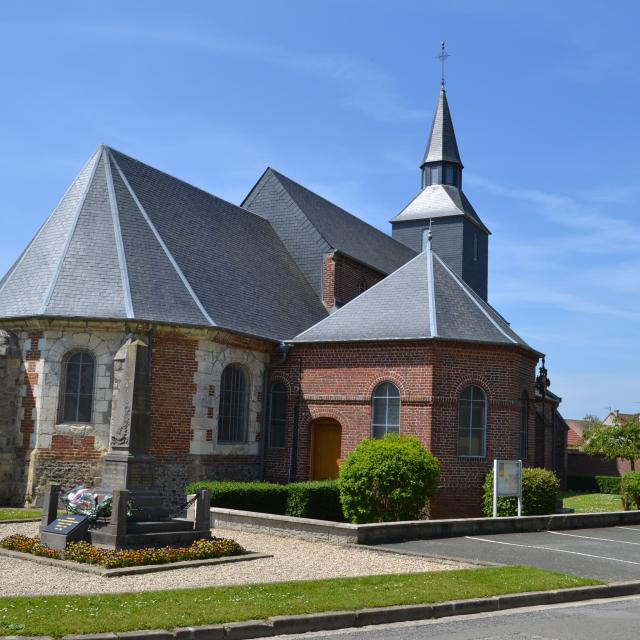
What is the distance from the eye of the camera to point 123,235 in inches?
792

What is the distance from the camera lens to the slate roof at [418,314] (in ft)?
67.2

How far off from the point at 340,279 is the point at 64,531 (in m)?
16.9

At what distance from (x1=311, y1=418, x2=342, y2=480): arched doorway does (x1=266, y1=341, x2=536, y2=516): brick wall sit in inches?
10.8

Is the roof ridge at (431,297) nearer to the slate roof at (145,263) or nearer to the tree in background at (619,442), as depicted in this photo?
the slate roof at (145,263)

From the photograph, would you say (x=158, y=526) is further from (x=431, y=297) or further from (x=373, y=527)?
(x=431, y=297)

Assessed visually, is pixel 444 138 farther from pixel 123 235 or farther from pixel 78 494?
pixel 78 494

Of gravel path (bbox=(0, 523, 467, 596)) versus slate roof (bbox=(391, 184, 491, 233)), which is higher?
slate roof (bbox=(391, 184, 491, 233))

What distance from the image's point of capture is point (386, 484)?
16.5 metres

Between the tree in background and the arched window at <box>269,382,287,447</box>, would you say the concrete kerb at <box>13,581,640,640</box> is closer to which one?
the arched window at <box>269,382,287,447</box>

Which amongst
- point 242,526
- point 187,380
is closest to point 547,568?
point 242,526

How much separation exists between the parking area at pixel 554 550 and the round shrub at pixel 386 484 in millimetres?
2165

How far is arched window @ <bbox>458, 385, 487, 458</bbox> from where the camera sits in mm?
20156

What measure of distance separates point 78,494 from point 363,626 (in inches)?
219

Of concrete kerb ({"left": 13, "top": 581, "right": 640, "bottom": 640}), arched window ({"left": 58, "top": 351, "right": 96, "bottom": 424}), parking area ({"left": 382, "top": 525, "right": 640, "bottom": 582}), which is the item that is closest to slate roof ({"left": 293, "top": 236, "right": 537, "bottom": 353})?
arched window ({"left": 58, "top": 351, "right": 96, "bottom": 424})
